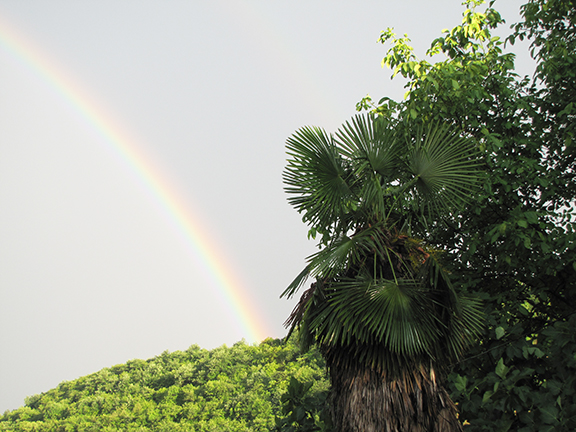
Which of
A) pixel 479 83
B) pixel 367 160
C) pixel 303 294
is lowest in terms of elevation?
pixel 303 294

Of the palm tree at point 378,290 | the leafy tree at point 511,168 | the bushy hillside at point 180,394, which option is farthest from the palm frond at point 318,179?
the bushy hillside at point 180,394

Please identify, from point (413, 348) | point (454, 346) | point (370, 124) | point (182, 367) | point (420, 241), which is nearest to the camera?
point (413, 348)

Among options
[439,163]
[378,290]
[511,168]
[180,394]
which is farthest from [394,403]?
[180,394]

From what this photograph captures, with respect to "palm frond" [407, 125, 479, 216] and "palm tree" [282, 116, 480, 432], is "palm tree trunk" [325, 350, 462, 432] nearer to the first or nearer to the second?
"palm tree" [282, 116, 480, 432]

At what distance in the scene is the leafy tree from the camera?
19.6 ft

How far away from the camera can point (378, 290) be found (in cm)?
400

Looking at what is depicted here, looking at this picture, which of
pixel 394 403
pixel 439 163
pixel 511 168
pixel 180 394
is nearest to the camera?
pixel 394 403

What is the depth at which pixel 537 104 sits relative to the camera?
279 inches

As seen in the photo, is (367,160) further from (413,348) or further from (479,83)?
(479,83)

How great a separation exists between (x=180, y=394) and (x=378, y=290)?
49.1m

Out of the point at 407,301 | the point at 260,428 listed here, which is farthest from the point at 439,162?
the point at 260,428

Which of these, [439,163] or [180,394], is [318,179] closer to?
[439,163]

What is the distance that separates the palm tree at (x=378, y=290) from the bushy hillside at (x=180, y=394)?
3349cm

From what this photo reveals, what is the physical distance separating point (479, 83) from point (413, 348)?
5.05 meters
